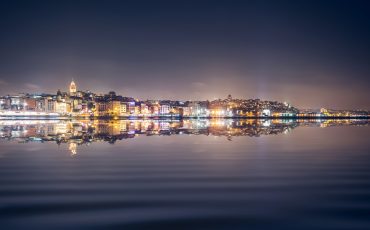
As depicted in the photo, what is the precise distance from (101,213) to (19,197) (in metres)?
2.57

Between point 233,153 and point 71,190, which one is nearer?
point 71,190

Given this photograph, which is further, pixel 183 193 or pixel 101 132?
pixel 101 132

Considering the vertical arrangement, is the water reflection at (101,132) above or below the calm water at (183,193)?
above

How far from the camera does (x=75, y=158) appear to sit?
1608 centimetres

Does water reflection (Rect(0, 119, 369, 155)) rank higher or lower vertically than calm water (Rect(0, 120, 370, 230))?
higher

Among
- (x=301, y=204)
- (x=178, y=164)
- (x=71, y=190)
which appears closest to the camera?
(x=301, y=204)

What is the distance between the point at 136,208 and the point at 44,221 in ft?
5.84

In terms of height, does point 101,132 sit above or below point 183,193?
above

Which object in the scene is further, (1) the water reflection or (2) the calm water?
(1) the water reflection

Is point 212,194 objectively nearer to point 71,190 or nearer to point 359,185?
point 71,190

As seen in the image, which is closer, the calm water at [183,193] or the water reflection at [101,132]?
the calm water at [183,193]

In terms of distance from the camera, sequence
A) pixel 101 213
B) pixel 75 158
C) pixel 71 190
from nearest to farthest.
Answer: pixel 101 213 → pixel 71 190 → pixel 75 158

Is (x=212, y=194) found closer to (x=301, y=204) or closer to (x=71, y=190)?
(x=301, y=204)

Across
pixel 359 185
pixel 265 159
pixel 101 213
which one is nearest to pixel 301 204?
pixel 359 185
